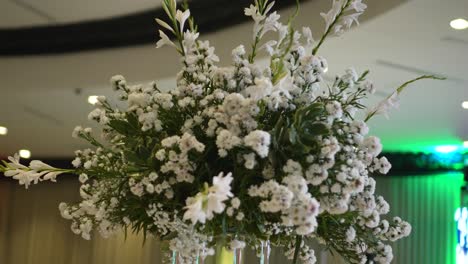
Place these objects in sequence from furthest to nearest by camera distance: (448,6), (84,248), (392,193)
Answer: (84,248) → (392,193) → (448,6)

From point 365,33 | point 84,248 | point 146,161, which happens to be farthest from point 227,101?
point 84,248

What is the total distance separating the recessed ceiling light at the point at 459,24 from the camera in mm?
4366

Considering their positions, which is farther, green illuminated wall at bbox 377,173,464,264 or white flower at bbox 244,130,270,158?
green illuminated wall at bbox 377,173,464,264

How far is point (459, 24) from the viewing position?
14.5 ft

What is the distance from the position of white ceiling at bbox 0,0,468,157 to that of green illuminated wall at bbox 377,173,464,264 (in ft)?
2.02

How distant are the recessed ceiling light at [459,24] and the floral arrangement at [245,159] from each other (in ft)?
9.26

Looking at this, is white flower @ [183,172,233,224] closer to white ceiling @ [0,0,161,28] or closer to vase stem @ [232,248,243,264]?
vase stem @ [232,248,243,264]

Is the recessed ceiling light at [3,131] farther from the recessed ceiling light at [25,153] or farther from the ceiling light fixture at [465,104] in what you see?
the ceiling light fixture at [465,104]

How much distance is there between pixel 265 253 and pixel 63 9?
A: 4.84m

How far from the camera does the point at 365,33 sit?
15.3ft

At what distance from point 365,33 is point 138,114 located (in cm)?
318

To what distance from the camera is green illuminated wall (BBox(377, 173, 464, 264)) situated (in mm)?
8156

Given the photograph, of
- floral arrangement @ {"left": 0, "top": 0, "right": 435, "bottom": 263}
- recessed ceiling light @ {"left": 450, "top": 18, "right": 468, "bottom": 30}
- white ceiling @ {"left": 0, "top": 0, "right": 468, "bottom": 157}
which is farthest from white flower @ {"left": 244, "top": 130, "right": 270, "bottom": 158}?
recessed ceiling light @ {"left": 450, "top": 18, "right": 468, "bottom": 30}

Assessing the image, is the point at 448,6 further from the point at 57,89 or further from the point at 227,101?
the point at 57,89
